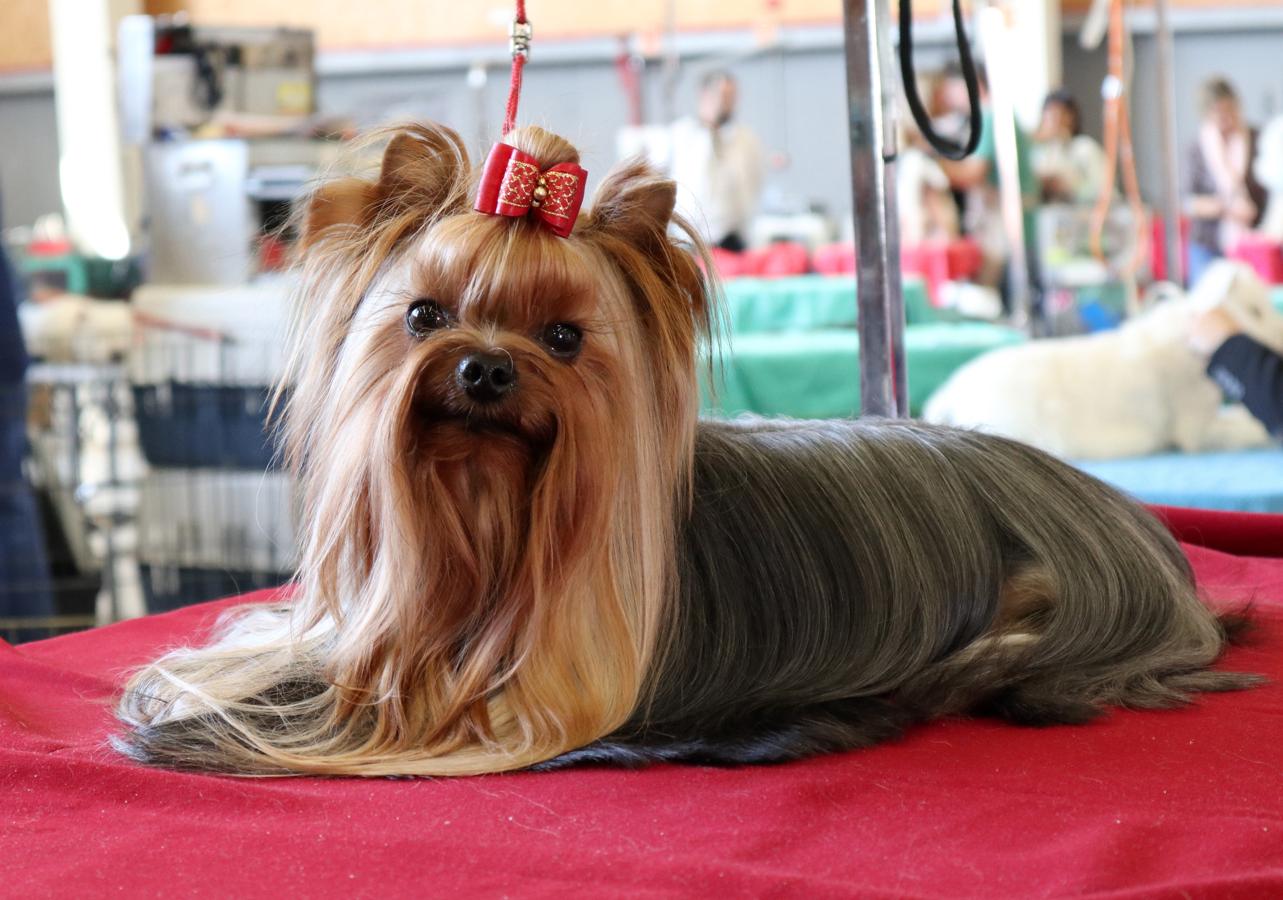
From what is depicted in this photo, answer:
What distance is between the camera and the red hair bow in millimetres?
1385

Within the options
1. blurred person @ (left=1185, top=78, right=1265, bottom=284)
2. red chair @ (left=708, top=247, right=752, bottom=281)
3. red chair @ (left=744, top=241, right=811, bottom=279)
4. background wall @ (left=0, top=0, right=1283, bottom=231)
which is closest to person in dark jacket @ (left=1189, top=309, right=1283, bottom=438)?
red chair @ (left=708, top=247, right=752, bottom=281)

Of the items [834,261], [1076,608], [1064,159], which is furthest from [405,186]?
[1064,159]

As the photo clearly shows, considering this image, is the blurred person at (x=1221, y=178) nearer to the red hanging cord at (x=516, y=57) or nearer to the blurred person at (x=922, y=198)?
the blurred person at (x=922, y=198)

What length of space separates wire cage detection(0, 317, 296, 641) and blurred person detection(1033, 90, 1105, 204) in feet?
19.0

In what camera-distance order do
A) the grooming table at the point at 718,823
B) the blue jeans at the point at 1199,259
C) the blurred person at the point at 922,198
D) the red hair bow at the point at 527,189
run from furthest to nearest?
the blue jeans at the point at 1199,259
the blurred person at the point at 922,198
the red hair bow at the point at 527,189
the grooming table at the point at 718,823

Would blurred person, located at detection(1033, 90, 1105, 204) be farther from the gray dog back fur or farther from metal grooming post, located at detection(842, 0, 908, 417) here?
the gray dog back fur

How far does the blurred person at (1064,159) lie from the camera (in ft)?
28.0

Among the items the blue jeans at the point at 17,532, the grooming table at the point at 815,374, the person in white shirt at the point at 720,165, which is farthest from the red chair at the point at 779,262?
the blue jeans at the point at 17,532

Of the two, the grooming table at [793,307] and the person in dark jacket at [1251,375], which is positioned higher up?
the grooming table at [793,307]

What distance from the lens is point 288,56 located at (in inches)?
199

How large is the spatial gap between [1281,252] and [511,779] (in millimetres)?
8409

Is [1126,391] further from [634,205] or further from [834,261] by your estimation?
[834,261]

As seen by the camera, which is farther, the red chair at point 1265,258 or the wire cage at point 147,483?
the red chair at point 1265,258

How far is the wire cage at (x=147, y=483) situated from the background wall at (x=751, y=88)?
9415 mm
